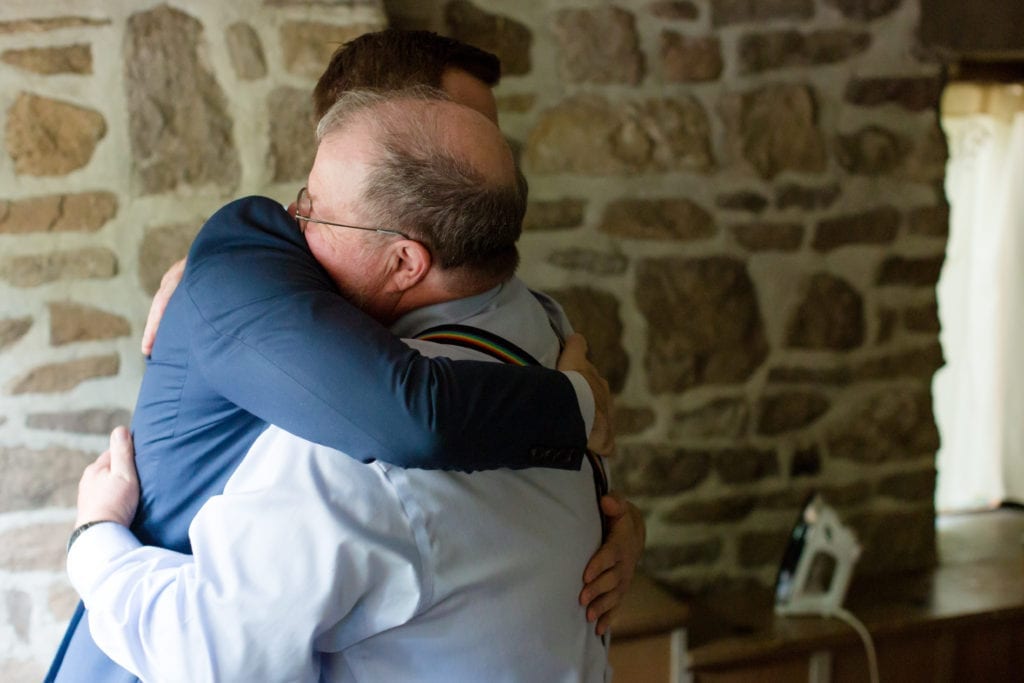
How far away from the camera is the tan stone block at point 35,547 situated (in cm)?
178

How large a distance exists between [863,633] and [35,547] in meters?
1.91

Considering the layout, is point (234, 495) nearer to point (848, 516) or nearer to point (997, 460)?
point (848, 516)

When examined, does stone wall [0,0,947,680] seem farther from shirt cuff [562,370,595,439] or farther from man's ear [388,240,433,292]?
shirt cuff [562,370,595,439]

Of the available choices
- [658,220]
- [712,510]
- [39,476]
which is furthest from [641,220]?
[39,476]

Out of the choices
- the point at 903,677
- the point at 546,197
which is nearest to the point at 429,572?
the point at 546,197

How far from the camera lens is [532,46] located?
2.24 metres

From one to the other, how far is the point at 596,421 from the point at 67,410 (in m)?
1.18

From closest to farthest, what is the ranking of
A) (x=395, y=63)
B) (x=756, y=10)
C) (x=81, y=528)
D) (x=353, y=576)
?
(x=353, y=576) < (x=81, y=528) < (x=395, y=63) < (x=756, y=10)

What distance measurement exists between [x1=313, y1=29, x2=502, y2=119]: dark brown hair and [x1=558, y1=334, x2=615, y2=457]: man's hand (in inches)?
20.7

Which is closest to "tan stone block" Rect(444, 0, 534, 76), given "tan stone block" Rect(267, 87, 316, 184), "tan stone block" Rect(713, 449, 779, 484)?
"tan stone block" Rect(267, 87, 316, 184)

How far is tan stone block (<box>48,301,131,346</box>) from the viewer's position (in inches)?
69.8

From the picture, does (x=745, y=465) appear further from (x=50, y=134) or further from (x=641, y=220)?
(x=50, y=134)

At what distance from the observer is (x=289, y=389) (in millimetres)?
904

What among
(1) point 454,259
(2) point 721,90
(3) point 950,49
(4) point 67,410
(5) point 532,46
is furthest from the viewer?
(3) point 950,49
